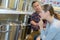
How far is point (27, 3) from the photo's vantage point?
11.4 ft

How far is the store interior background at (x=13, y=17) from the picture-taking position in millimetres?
2584

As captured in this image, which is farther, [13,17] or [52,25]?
[13,17]

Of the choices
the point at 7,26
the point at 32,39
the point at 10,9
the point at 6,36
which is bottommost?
the point at 32,39

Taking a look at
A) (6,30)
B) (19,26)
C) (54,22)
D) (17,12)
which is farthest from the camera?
(17,12)

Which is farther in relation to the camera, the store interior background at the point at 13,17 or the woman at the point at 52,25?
the store interior background at the point at 13,17

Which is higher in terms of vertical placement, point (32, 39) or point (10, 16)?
point (10, 16)

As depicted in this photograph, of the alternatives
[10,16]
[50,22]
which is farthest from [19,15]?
[50,22]

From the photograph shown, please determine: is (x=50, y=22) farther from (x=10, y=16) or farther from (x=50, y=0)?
(x=50, y=0)

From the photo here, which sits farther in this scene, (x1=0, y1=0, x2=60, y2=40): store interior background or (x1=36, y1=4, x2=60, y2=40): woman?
(x1=0, y1=0, x2=60, y2=40): store interior background

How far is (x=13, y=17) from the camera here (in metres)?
3.15

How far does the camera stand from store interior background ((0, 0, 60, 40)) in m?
2.58

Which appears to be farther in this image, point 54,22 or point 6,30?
point 6,30

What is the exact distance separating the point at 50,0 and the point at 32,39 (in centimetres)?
116

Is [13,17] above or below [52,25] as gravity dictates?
below
